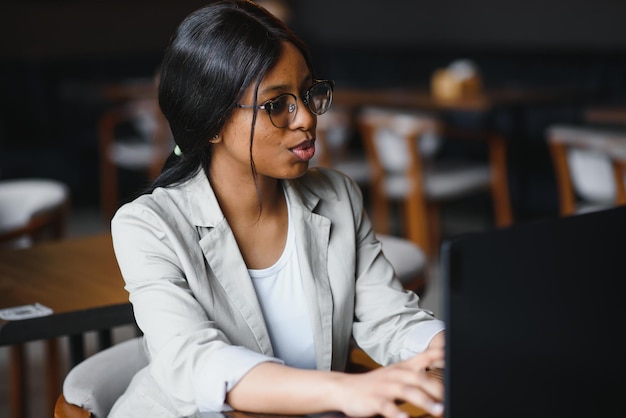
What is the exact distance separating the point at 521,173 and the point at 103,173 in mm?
2879

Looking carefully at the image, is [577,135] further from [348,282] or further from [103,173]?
[103,173]

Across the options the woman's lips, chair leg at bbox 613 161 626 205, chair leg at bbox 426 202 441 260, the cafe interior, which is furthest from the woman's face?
chair leg at bbox 426 202 441 260

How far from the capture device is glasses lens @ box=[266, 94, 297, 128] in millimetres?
1361

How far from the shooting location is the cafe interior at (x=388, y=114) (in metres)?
3.65

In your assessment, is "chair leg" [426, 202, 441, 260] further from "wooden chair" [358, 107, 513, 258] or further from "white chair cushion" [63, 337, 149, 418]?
"white chair cushion" [63, 337, 149, 418]

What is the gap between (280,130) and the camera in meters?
1.37

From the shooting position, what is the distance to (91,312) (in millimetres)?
1706

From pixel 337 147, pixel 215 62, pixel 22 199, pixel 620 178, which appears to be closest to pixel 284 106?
pixel 215 62

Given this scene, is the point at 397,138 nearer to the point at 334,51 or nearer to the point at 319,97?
the point at 319,97

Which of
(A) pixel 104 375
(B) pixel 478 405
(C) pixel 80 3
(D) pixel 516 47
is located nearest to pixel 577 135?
(A) pixel 104 375

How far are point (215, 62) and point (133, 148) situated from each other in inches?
185

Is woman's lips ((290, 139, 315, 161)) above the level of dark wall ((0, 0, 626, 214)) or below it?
below

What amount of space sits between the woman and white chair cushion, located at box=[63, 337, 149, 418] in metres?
0.05

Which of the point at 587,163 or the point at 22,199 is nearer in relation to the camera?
the point at 22,199
